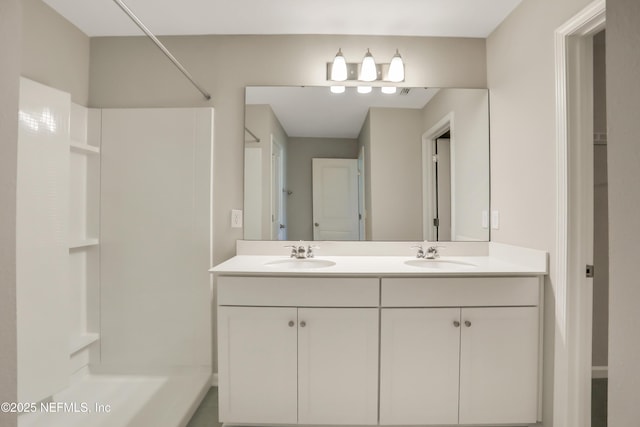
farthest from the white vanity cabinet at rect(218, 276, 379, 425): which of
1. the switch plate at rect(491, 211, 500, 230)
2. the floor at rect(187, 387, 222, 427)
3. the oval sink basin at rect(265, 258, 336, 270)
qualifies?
the switch plate at rect(491, 211, 500, 230)

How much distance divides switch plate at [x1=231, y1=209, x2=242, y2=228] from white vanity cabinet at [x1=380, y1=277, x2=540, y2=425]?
41.4 inches

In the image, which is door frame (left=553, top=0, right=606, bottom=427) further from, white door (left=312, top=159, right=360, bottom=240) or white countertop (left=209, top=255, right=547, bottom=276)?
white door (left=312, top=159, right=360, bottom=240)

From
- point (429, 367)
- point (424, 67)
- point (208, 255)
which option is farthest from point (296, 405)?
point (424, 67)

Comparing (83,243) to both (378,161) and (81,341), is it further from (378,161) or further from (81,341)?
(378,161)

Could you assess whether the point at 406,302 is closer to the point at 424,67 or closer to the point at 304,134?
the point at 304,134

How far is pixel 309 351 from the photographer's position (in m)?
1.60

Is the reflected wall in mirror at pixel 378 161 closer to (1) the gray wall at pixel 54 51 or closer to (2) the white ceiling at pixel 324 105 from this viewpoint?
(2) the white ceiling at pixel 324 105

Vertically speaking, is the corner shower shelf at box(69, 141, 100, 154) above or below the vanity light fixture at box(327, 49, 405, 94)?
below

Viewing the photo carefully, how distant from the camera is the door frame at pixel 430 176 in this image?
2156 mm

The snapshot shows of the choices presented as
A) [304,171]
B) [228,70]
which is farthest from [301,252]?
[228,70]

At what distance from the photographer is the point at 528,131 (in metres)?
1.73

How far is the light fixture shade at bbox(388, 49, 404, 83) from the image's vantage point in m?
2.09

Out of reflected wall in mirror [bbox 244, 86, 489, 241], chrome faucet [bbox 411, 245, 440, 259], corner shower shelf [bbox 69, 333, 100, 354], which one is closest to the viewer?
corner shower shelf [bbox 69, 333, 100, 354]

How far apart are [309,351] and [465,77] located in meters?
1.96
